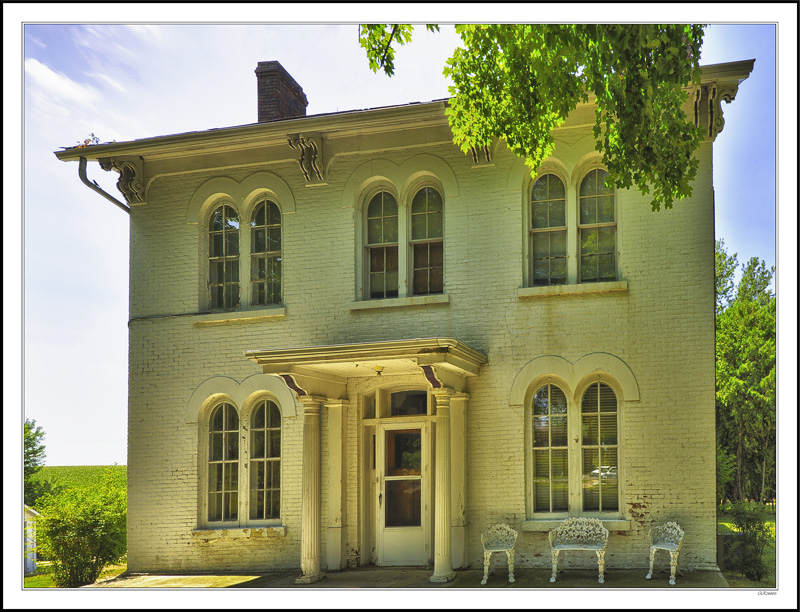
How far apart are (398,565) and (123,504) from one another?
17.0 ft

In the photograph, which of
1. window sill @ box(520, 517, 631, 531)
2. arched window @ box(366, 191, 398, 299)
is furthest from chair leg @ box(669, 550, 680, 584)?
arched window @ box(366, 191, 398, 299)

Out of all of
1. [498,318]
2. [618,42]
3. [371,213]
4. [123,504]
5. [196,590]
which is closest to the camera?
[618,42]

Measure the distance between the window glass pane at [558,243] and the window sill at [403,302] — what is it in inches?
65.7

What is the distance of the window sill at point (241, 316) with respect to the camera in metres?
12.5

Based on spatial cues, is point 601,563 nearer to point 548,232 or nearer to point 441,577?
point 441,577

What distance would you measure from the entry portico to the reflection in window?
102 cm

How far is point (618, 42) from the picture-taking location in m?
8.14

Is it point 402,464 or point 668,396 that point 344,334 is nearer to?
point 402,464

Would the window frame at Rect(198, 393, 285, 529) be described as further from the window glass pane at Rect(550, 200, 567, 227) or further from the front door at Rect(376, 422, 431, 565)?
the window glass pane at Rect(550, 200, 567, 227)

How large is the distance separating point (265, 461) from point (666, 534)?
595 cm

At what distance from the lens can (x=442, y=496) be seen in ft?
34.9

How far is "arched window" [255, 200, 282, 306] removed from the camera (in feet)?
42.3

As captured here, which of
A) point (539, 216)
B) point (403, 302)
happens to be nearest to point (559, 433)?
point (403, 302)

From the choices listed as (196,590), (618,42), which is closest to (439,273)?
(618,42)
